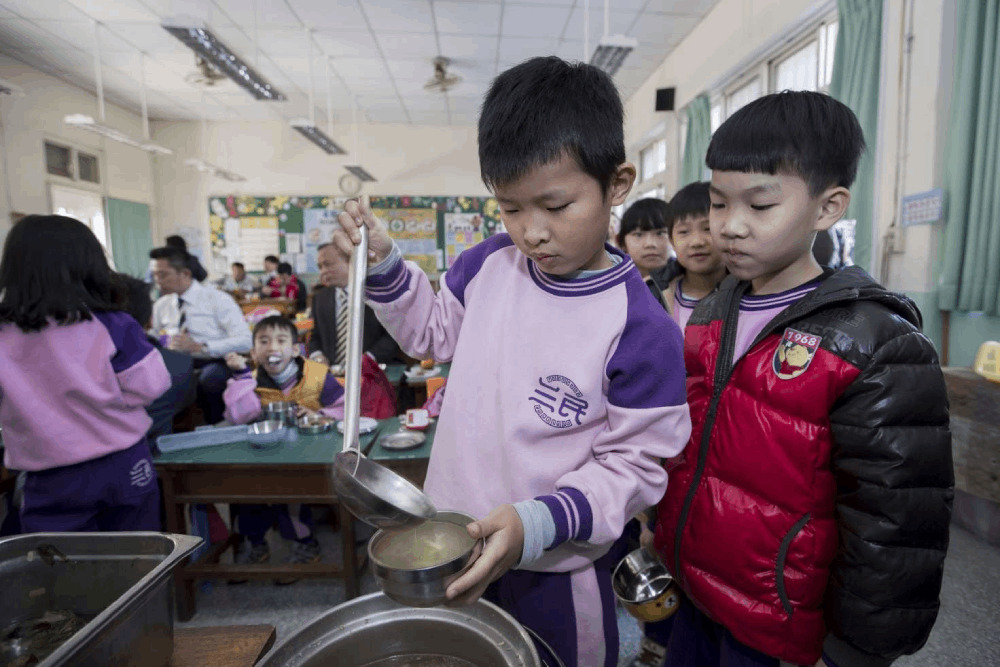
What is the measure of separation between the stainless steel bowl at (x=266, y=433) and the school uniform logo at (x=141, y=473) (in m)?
0.36

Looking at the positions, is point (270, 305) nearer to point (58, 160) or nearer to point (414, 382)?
point (58, 160)

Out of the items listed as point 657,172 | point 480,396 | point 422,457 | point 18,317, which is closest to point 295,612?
point 422,457

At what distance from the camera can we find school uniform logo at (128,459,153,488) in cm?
169

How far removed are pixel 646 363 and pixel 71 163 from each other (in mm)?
8475

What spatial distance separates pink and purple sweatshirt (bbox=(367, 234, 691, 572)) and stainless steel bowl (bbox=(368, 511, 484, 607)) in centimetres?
12

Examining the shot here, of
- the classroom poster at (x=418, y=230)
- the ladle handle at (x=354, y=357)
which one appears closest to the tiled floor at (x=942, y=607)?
the ladle handle at (x=354, y=357)

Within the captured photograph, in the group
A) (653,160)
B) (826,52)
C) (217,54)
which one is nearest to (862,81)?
(826,52)

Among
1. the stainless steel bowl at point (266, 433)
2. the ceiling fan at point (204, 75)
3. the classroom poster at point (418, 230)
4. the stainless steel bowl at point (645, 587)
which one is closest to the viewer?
the stainless steel bowl at point (645, 587)

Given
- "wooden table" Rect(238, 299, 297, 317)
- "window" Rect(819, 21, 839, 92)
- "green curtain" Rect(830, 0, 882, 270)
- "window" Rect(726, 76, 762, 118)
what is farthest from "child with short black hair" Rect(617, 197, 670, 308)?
"wooden table" Rect(238, 299, 297, 317)

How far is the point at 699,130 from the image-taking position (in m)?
5.20

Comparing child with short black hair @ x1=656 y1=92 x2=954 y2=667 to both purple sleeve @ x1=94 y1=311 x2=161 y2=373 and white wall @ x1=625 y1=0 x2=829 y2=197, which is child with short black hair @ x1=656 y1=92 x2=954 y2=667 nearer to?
purple sleeve @ x1=94 y1=311 x2=161 y2=373

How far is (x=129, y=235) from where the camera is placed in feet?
25.3

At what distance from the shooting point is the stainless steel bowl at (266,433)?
2.04 metres

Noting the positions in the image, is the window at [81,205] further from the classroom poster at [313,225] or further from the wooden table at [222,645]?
the wooden table at [222,645]
